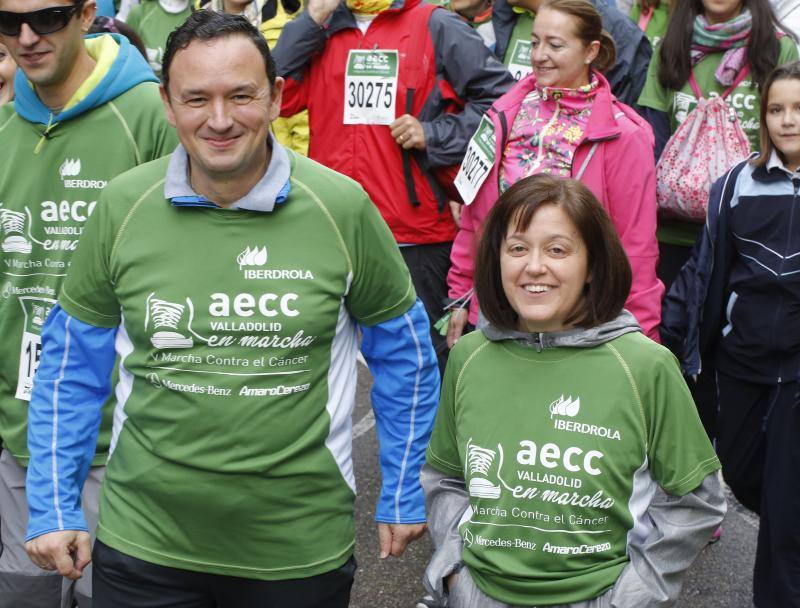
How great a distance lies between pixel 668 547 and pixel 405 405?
827mm

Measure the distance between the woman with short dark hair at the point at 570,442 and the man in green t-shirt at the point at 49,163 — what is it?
1339 mm

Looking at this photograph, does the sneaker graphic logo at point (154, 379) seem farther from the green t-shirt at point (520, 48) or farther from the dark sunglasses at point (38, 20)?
the green t-shirt at point (520, 48)

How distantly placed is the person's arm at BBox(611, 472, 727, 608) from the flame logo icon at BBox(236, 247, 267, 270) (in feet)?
3.70

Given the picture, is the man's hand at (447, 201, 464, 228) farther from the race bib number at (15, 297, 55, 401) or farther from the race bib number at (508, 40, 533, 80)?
the race bib number at (15, 297, 55, 401)

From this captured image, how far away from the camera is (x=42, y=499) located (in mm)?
3174

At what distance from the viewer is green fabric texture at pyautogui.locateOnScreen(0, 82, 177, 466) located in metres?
3.74

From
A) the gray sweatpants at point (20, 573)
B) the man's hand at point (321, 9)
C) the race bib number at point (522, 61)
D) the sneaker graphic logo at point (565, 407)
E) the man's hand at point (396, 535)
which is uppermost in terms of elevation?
the man's hand at point (321, 9)

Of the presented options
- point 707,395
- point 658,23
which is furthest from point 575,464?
point 658,23

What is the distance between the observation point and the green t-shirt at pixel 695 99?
5570 millimetres

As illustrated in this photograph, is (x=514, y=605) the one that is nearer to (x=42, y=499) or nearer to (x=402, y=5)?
(x=42, y=499)

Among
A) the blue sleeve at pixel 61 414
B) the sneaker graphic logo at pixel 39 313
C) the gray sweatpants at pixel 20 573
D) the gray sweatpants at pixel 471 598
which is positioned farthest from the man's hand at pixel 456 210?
the gray sweatpants at pixel 471 598

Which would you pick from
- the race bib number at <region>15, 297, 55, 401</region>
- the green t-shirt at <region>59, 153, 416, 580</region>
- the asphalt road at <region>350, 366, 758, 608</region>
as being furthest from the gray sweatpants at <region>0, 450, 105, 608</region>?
the asphalt road at <region>350, 366, 758, 608</region>

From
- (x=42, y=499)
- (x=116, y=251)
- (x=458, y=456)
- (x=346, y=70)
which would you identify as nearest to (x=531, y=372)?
(x=458, y=456)

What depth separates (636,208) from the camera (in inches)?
179
